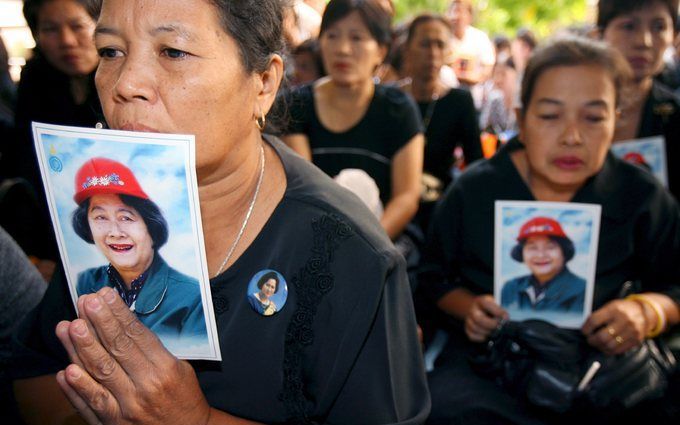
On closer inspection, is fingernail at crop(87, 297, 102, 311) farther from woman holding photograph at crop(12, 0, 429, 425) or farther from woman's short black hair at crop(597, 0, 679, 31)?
woman's short black hair at crop(597, 0, 679, 31)

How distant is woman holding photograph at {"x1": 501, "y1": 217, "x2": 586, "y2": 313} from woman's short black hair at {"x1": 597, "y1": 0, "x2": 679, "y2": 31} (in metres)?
1.69

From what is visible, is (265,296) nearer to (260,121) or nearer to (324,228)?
(324,228)

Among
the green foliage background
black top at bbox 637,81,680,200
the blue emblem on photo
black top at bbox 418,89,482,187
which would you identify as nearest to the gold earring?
the blue emblem on photo

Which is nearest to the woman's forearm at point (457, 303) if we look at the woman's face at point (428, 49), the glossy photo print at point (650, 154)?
the glossy photo print at point (650, 154)

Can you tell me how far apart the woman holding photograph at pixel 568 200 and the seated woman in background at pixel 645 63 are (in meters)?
0.70

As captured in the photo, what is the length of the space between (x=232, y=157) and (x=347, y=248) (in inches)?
11.7

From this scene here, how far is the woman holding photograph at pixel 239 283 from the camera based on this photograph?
43.9 inches

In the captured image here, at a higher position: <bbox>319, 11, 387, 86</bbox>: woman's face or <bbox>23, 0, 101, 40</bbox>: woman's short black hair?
<bbox>23, 0, 101, 40</bbox>: woman's short black hair

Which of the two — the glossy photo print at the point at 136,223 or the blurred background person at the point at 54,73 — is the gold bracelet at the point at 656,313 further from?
the blurred background person at the point at 54,73

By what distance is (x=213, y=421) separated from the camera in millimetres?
1205

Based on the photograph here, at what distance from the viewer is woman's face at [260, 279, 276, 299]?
130cm

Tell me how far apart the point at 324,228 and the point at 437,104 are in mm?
2936

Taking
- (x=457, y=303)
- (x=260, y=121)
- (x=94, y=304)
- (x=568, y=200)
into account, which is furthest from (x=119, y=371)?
(x=568, y=200)

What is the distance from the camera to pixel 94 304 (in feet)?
3.33
